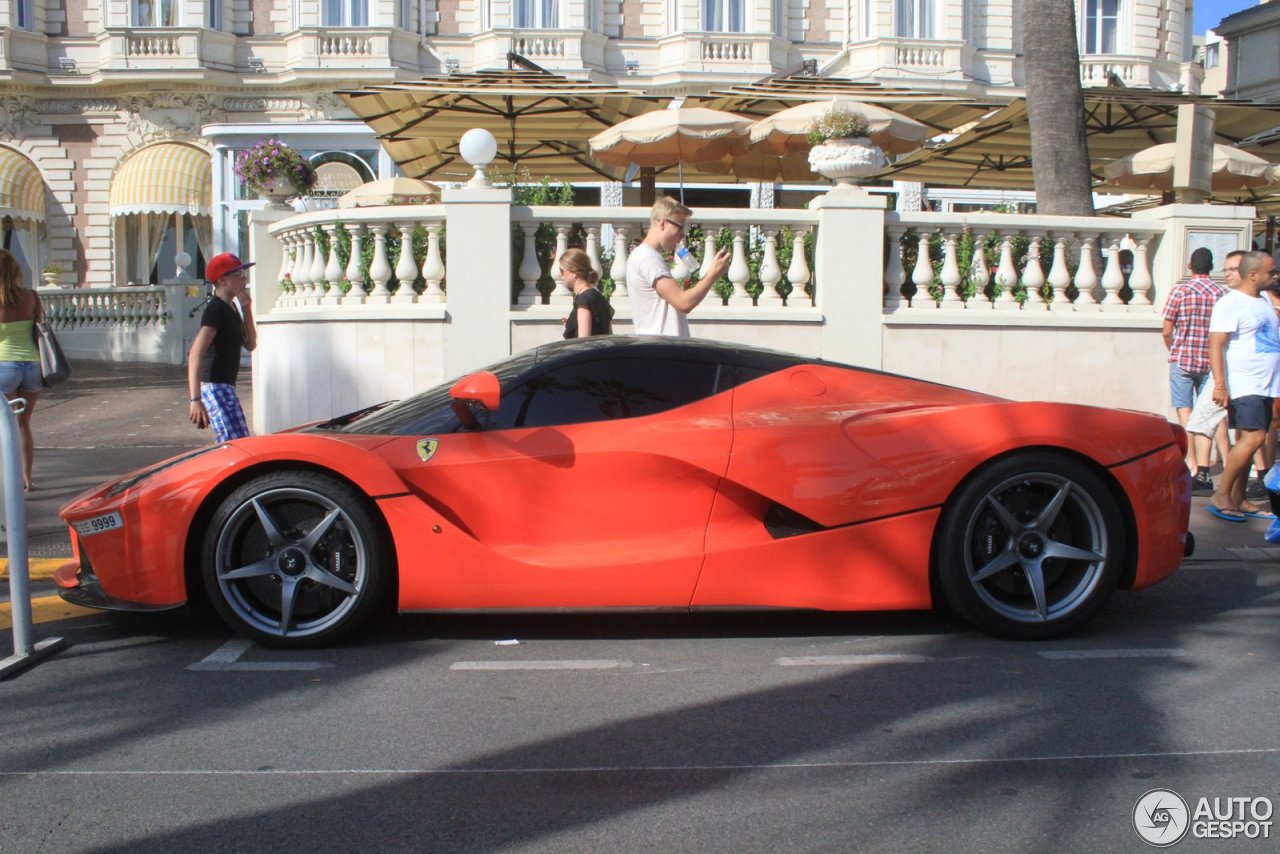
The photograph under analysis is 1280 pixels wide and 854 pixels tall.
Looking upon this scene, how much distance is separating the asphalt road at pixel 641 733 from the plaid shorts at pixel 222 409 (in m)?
1.72

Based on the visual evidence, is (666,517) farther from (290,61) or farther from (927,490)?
(290,61)

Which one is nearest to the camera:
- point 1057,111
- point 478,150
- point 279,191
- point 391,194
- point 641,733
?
point 641,733

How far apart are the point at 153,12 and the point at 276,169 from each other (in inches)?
836

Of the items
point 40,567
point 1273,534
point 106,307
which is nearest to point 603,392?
point 40,567

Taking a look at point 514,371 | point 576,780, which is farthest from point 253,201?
point 576,780

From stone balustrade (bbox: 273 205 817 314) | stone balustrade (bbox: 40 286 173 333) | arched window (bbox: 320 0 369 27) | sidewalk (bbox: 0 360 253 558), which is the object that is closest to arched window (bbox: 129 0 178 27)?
arched window (bbox: 320 0 369 27)

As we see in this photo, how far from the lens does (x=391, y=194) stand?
16.0 m

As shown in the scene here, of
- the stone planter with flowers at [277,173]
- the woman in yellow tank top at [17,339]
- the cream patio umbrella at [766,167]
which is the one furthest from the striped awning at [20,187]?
the woman in yellow tank top at [17,339]

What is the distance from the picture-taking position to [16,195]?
30969 mm

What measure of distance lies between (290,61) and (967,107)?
20.1m

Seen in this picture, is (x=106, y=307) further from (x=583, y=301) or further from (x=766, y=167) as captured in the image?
(x=583, y=301)

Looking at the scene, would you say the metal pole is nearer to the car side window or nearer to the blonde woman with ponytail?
the car side window

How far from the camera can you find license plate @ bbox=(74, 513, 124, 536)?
15.9 feet

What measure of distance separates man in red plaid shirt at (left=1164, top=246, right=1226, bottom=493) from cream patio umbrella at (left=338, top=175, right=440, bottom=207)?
8980 millimetres
